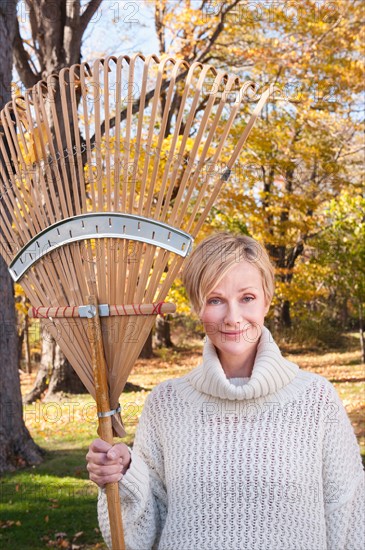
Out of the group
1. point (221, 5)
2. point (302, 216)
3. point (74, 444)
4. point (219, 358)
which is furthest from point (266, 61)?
point (219, 358)

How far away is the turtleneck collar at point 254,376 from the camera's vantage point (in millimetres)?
1743

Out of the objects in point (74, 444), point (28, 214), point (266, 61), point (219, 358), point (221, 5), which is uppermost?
point (221, 5)

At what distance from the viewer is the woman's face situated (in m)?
1.74

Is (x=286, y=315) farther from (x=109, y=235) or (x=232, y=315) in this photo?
(x=109, y=235)

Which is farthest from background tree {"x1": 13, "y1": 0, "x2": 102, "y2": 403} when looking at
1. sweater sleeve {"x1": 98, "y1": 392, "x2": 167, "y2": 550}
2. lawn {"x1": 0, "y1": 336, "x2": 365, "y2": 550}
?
sweater sleeve {"x1": 98, "y1": 392, "x2": 167, "y2": 550}

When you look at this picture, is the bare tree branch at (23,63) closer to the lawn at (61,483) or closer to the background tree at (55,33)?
the background tree at (55,33)

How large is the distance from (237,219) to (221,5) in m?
5.05

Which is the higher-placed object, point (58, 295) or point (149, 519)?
point (58, 295)

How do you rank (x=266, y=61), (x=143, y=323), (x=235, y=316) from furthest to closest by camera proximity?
(x=266, y=61)
(x=235, y=316)
(x=143, y=323)

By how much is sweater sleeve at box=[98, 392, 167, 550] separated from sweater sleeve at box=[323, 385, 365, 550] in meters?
0.47

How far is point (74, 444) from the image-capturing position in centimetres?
671

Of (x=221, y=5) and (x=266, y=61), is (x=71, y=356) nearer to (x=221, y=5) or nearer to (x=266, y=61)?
(x=221, y=5)

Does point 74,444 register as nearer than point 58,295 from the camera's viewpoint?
No

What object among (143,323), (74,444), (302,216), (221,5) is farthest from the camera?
(302,216)
